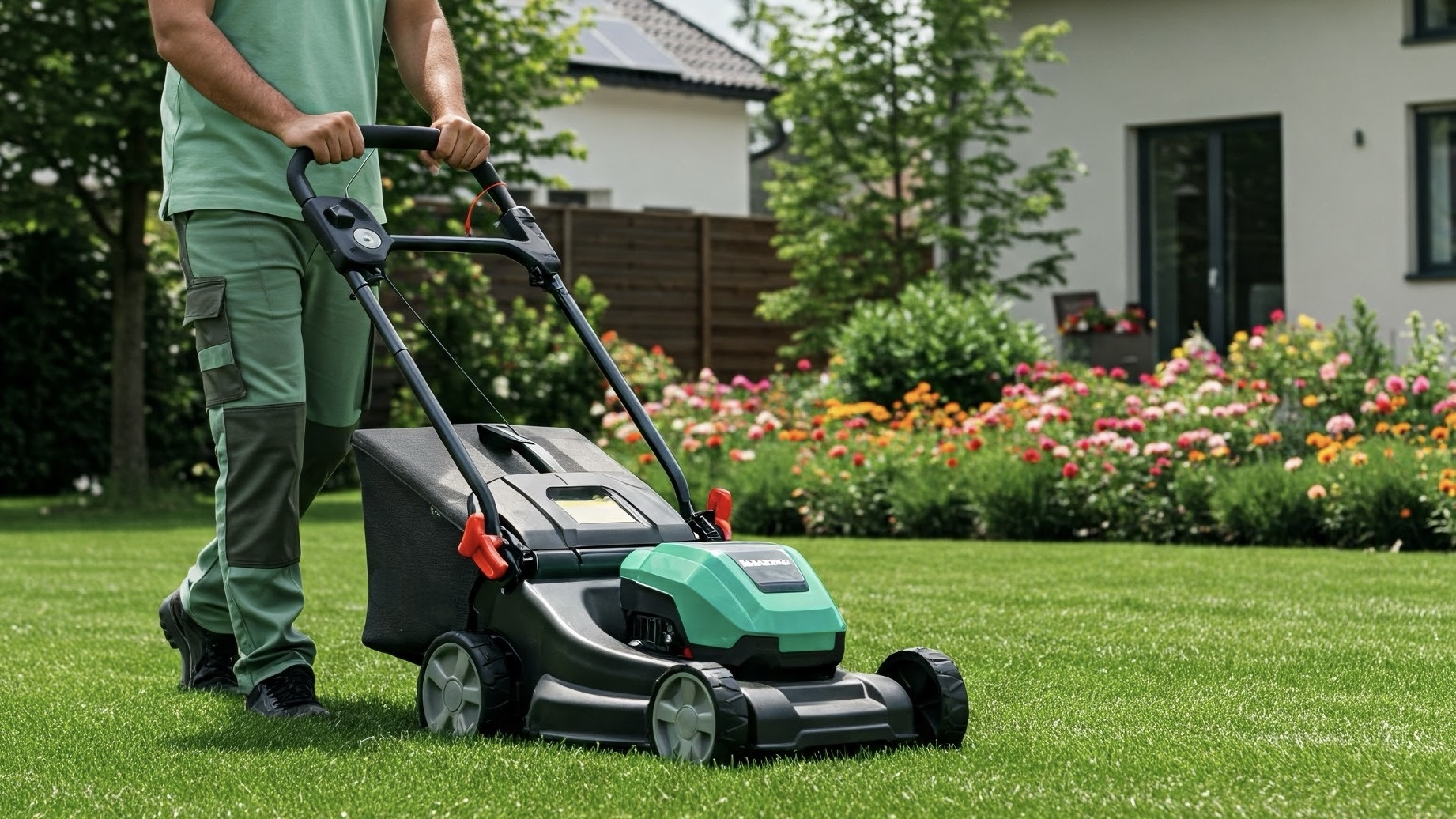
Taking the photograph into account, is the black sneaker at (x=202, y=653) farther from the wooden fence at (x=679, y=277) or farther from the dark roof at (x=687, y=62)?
the dark roof at (x=687, y=62)

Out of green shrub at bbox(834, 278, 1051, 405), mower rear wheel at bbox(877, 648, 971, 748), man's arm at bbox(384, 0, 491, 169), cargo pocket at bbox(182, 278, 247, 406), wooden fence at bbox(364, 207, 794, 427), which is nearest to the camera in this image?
mower rear wheel at bbox(877, 648, 971, 748)

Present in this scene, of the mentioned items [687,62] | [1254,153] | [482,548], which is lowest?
[482,548]

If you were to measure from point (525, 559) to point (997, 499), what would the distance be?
17.5 feet

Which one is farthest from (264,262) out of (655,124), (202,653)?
(655,124)

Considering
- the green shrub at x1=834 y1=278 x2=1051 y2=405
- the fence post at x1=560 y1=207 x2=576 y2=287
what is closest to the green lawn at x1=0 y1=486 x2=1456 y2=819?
the green shrub at x1=834 y1=278 x2=1051 y2=405

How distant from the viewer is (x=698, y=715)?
298cm

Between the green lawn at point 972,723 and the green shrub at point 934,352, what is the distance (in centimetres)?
482

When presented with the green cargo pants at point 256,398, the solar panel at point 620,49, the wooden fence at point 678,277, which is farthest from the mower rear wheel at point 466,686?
the solar panel at point 620,49

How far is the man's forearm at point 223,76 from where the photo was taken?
11.7 ft

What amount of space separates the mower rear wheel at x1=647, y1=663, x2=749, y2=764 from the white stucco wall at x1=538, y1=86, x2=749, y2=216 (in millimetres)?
16957

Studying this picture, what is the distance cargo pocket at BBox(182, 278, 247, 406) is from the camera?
3.62 m

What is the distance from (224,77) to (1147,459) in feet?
18.4

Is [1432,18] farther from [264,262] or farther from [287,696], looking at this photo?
[287,696]

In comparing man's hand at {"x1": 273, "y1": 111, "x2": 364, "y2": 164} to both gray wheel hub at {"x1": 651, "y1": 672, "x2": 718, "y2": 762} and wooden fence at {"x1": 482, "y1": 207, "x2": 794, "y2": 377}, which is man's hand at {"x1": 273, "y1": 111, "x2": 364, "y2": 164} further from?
wooden fence at {"x1": 482, "y1": 207, "x2": 794, "y2": 377}
